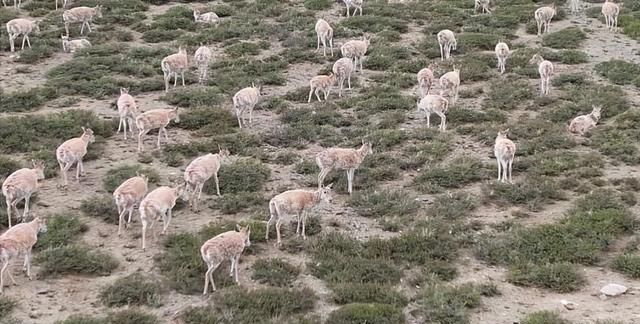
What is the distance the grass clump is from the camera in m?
12.0

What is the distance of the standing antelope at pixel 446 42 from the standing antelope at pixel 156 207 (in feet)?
49.6

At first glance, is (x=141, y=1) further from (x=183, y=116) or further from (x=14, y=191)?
(x=14, y=191)

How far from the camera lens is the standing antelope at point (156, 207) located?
13766 mm

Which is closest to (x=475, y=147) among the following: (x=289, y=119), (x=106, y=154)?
(x=289, y=119)

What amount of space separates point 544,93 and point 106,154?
1378cm

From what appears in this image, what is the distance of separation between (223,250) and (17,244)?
3.56 meters

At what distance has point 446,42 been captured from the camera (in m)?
26.8

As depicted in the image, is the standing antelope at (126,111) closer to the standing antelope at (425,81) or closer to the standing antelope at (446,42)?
the standing antelope at (425,81)

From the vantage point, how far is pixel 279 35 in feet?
97.1

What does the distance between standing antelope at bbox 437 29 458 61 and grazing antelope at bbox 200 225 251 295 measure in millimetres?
15912

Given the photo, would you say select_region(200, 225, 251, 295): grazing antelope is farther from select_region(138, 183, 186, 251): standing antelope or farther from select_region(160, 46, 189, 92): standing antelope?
select_region(160, 46, 189, 92): standing antelope

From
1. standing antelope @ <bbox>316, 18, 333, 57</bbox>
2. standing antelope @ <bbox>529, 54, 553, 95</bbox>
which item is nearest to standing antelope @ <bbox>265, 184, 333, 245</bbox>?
standing antelope @ <bbox>529, 54, 553, 95</bbox>

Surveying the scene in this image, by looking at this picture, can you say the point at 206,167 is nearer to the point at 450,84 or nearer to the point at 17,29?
the point at 450,84

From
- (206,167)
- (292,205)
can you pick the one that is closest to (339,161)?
(292,205)
